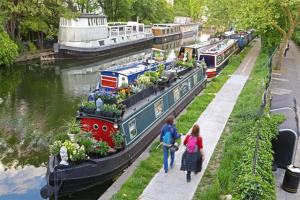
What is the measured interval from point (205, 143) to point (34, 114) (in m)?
9.01

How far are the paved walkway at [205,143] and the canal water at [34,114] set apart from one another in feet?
6.11

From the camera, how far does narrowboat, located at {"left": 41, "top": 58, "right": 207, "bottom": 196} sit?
7.79 metres

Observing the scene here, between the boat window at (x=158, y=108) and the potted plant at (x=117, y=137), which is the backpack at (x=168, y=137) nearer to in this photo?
the potted plant at (x=117, y=137)

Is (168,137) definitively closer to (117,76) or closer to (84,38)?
(117,76)

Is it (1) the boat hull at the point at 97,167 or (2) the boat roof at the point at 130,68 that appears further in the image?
(2) the boat roof at the point at 130,68

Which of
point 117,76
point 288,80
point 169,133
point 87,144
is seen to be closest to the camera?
point 169,133

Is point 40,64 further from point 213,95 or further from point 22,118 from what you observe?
point 213,95

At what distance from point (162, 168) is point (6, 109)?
10.4m

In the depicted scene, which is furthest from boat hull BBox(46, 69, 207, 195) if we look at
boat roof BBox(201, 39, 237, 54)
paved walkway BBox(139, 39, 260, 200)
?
boat roof BBox(201, 39, 237, 54)

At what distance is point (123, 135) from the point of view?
352 inches

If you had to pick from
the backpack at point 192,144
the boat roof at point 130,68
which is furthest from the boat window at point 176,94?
the backpack at point 192,144

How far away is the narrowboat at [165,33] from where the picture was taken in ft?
153

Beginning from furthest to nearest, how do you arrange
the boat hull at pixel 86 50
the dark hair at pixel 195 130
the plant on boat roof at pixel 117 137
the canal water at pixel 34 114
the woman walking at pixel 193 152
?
the boat hull at pixel 86 50 < the canal water at pixel 34 114 < the plant on boat roof at pixel 117 137 < the woman walking at pixel 193 152 < the dark hair at pixel 195 130

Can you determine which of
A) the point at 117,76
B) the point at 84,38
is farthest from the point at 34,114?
the point at 84,38
